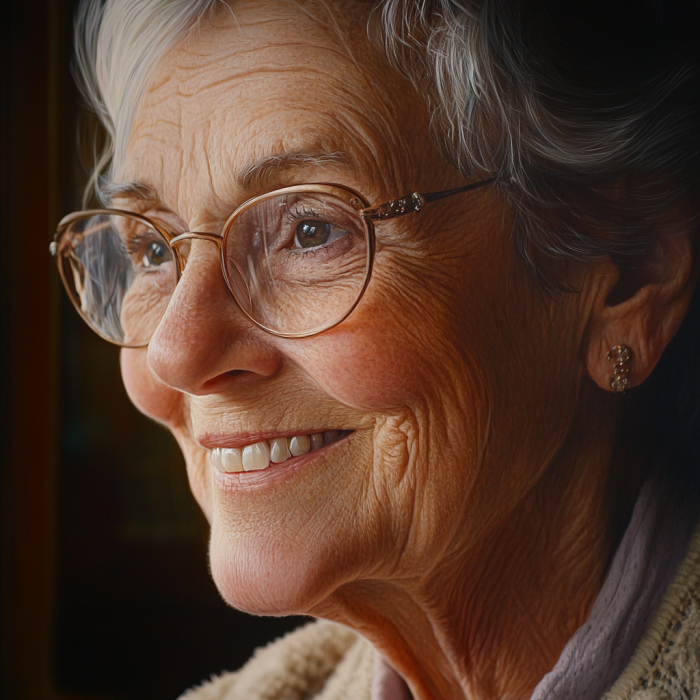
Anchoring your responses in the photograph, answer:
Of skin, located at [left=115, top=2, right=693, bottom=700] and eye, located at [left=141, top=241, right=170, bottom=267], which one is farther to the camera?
eye, located at [left=141, top=241, right=170, bottom=267]

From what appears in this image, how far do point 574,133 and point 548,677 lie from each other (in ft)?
1.84

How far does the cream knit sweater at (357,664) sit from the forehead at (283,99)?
0.52 meters

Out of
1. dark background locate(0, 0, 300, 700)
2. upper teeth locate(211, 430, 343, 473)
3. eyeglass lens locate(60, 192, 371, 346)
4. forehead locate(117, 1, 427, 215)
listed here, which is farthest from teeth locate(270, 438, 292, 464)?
dark background locate(0, 0, 300, 700)

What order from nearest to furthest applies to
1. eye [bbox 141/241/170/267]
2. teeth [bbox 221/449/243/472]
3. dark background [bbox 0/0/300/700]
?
teeth [bbox 221/449/243/472] → eye [bbox 141/241/170/267] → dark background [bbox 0/0/300/700]

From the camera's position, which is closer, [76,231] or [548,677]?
[548,677]

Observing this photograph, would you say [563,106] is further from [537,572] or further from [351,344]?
[537,572]

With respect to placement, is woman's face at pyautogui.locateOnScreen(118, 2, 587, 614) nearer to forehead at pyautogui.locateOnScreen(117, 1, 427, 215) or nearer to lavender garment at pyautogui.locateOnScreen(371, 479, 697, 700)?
forehead at pyautogui.locateOnScreen(117, 1, 427, 215)

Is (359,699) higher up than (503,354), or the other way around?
(503,354)

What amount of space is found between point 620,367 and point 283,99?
430 mm

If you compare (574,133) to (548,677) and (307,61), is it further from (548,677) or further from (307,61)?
(548,677)

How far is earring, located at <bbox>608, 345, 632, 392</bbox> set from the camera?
26.3 inches

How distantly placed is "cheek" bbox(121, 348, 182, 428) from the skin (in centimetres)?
10

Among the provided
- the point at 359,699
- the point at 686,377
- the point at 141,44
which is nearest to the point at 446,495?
the point at 686,377

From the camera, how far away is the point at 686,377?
0.68 metres
